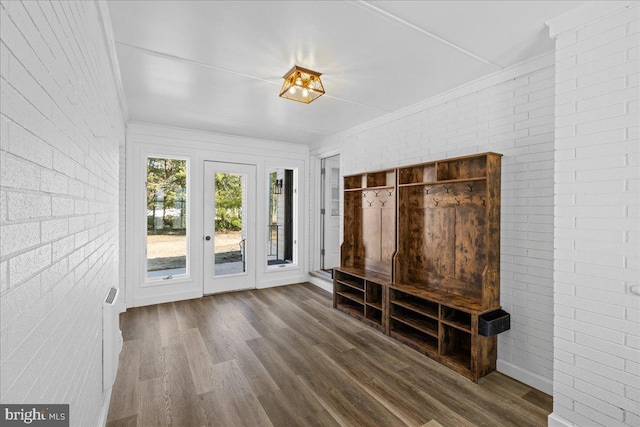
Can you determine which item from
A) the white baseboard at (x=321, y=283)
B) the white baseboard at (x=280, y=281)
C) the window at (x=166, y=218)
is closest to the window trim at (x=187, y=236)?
the window at (x=166, y=218)

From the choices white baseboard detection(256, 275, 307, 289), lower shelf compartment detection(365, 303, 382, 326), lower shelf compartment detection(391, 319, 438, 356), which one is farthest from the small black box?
white baseboard detection(256, 275, 307, 289)

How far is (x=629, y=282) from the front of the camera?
1670mm

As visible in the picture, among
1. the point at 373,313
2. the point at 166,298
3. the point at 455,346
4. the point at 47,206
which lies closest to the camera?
the point at 47,206

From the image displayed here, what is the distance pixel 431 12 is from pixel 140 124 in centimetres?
402

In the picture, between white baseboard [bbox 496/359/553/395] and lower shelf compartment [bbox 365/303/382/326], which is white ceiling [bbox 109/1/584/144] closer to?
lower shelf compartment [bbox 365/303/382/326]

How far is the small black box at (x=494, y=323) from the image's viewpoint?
2406 millimetres

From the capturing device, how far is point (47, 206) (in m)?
0.83

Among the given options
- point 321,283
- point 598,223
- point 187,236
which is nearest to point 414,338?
point 598,223

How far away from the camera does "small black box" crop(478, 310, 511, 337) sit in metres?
2.41

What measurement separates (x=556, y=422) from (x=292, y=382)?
185 centimetres

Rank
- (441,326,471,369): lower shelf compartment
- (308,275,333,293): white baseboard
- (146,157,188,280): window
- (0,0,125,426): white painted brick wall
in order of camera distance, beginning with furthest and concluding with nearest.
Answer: (308,275,333,293): white baseboard < (146,157,188,280): window < (441,326,471,369): lower shelf compartment < (0,0,125,426): white painted brick wall

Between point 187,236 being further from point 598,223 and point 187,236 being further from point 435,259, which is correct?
point 598,223

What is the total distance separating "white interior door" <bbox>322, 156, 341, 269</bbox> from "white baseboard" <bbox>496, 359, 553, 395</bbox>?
346 cm

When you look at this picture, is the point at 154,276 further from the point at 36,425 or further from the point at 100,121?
the point at 36,425
